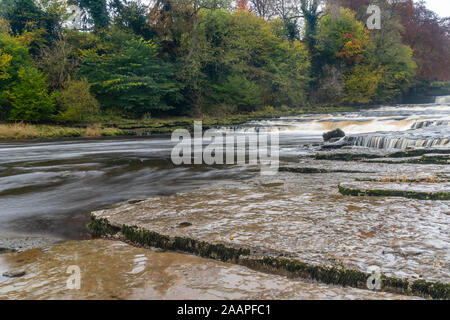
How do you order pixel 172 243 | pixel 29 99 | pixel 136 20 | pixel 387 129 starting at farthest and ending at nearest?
pixel 136 20 < pixel 29 99 < pixel 387 129 < pixel 172 243

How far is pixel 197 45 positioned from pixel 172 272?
31416mm

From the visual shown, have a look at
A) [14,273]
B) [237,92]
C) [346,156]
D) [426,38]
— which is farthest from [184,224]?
[426,38]

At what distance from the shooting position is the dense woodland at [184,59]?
84.0 feet

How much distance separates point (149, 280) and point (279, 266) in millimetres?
964

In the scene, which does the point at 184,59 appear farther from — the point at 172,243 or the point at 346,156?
the point at 172,243

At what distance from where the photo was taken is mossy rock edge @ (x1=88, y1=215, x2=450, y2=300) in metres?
2.17

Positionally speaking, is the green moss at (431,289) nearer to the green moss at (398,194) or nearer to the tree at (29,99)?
the green moss at (398,194)

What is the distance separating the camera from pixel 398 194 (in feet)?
14.9

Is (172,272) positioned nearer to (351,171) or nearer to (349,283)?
(349,283)

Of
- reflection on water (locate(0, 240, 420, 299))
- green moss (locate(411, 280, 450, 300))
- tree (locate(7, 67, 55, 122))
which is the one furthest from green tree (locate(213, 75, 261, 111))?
green moss (locate(411, 280, 450, 300))

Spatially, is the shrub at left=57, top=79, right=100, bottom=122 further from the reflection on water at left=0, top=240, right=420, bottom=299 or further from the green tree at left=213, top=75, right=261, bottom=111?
the reflection on water at left=0, top=240, right=420, bottom=299

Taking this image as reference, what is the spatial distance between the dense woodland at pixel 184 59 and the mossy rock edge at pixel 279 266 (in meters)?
23.4

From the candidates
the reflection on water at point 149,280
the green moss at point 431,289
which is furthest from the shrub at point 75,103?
the green moss at point 431,289
